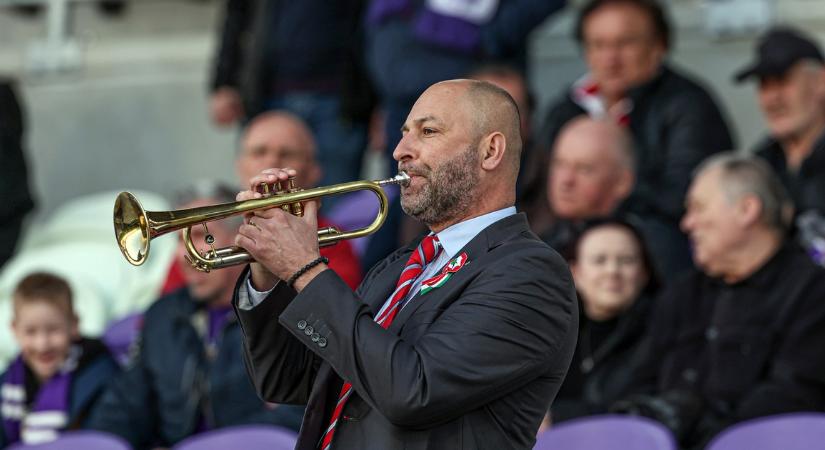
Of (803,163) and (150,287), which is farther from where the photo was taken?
(150,287)

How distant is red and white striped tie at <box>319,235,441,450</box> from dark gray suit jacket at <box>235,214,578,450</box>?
2 centimetres

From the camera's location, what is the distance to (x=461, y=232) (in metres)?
3.27

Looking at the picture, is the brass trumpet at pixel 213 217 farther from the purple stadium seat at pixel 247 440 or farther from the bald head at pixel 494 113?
the purple stadium seat at pixel 247 440

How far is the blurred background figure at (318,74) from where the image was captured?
25.9 feet

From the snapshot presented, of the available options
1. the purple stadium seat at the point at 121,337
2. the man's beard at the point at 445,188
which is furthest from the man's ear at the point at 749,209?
the purple stadium seat at the point at 121,337

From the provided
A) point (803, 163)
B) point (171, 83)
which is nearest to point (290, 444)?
point (803, 163)

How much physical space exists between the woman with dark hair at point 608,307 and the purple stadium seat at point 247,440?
103cm

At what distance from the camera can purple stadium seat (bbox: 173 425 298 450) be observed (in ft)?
16.8

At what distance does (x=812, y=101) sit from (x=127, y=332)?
3.30 m

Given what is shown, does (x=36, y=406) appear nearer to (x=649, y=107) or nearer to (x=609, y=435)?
(x=609, y=435)

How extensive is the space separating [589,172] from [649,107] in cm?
54

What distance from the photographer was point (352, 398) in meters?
3.14

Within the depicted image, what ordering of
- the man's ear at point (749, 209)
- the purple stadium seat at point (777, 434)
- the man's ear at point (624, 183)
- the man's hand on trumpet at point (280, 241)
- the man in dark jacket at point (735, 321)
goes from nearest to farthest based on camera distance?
1. the man's hand on trumpet at point (280, 241)
2. the purple stadium seat at point (777, 434)
3. the man in dark jacket at point (735, 321)
4. the man's ear at point (749, 209)
5. the man's ear at point (624, 183)

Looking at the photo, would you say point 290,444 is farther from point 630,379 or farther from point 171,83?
point 171,83
